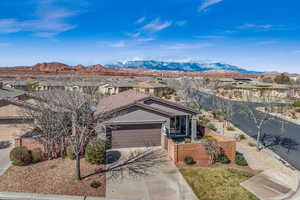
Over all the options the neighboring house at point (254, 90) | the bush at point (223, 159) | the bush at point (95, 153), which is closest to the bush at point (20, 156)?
the bush at point (95, 153)

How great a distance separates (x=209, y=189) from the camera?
10.4 metres

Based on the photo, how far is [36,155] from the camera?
12875mm

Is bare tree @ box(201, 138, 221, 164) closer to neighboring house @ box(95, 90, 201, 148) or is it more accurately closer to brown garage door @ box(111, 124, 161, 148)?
neighboring house @ box(95, 90, 201, 148)

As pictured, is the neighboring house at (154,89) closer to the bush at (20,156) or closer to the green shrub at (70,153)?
the green shrub at (70,153)

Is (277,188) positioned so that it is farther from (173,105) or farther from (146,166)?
(173,105)

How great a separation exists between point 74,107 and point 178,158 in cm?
726

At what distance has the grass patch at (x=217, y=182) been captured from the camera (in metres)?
9.87

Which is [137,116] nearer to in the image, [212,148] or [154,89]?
[212,148]

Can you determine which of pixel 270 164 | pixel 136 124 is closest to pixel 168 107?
pixel 136 124

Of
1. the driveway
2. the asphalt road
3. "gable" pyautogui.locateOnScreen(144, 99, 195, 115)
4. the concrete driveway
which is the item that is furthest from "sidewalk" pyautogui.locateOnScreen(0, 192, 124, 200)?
the asphalt road

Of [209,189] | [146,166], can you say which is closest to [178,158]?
[146,166]

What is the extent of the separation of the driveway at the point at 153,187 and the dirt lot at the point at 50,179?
735mm

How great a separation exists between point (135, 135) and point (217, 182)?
717 centimetres

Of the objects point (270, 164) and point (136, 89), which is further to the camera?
Result: point (136, 89)
